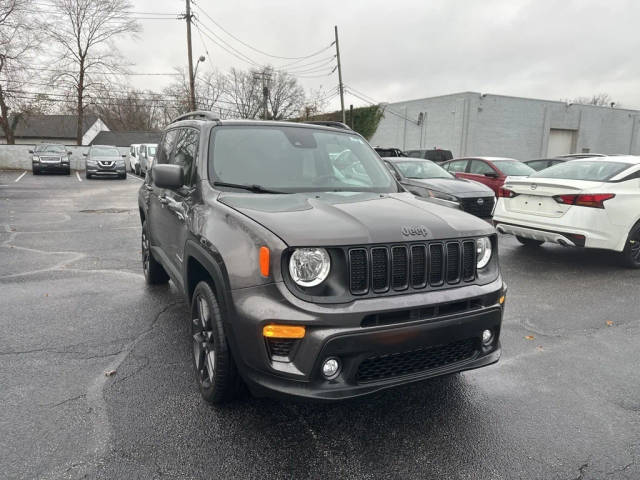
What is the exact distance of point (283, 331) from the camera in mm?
2250

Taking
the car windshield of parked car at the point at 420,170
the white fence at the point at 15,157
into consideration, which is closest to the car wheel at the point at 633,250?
the car windshield of parked car at the point at 420,170

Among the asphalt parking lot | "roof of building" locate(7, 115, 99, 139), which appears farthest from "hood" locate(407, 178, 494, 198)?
"roof of building" locate(7, 115, 99, 139)

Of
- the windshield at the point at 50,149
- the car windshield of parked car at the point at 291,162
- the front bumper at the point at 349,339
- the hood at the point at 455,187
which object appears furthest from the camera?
the windshield at the point at 50,149

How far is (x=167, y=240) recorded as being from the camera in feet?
13.5

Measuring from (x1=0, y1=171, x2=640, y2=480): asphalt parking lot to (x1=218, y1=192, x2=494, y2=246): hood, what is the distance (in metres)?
1.19

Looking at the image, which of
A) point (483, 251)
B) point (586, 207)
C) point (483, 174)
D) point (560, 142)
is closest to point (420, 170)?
point (483, 174)

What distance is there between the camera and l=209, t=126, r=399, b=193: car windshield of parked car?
337 centimetres

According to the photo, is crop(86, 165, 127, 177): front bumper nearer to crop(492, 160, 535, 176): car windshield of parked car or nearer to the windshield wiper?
crop(492, 160, 535, 176): car windshield of parked car

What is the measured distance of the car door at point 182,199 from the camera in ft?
11.3

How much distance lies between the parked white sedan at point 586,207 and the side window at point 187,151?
5.21 m

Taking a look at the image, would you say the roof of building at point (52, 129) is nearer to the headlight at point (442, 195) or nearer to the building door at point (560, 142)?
A: the building door at point (560, 142)

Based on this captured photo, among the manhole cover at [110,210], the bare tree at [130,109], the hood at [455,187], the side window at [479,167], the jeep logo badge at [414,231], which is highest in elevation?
the bare tree at [130,109]

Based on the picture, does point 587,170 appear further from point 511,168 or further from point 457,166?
point 457,166

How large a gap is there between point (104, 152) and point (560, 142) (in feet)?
104
